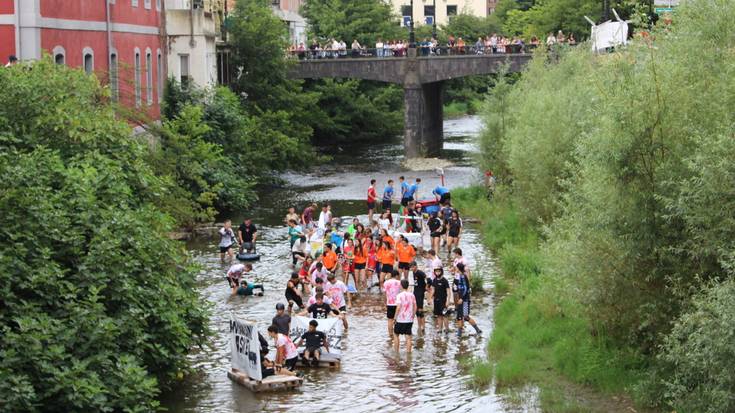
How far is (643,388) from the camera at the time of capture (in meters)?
18.3

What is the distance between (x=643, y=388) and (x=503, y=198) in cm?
2311

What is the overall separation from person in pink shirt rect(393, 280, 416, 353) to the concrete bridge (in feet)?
140

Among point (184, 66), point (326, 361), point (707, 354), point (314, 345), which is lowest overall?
point (326, 361)

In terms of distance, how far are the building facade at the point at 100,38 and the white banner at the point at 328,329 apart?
820cm

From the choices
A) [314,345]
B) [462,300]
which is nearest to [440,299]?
[462,300]

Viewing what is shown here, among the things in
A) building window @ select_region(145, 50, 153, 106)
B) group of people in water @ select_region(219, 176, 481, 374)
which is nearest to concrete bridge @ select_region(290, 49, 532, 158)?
building window @ select_region(145, 50, 153, 106)

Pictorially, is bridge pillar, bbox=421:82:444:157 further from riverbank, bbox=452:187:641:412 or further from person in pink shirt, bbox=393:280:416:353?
person in pink shirt, bbox=393:280:416:353

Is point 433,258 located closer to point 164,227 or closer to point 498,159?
point 164,227

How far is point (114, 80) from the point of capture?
38.5 metres

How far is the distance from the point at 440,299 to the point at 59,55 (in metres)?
15.2

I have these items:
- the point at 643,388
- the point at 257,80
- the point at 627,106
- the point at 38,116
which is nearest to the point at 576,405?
the point at 643,388

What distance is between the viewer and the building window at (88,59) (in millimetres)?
37000

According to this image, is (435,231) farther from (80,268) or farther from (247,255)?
(80,268)

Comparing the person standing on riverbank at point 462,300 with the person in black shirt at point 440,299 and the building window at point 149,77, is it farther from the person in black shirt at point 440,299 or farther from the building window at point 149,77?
the building window at point 149,77
